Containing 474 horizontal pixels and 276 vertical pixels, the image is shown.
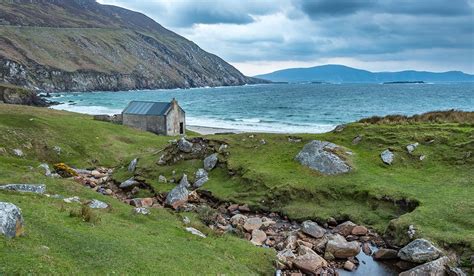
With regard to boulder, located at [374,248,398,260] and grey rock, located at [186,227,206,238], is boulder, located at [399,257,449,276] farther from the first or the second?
grey rock, located at [186,227,206,238]

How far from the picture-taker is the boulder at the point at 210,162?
136 ft

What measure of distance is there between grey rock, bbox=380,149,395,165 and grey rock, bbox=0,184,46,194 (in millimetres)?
28613

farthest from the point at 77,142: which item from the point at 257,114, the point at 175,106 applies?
the point at 257,114

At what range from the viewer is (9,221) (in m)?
15.9

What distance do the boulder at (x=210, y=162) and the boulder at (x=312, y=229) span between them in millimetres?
14001

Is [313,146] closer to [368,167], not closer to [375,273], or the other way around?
[368,167]

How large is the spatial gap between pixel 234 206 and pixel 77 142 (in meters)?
29.3

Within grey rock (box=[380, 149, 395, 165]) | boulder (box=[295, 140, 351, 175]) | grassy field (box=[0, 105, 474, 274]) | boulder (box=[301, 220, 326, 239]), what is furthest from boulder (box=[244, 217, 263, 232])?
grey rock (box=[380, 149, 395, 165])

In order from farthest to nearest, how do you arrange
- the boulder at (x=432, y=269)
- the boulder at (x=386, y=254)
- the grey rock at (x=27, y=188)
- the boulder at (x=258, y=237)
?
the boulder at (x=258, y=237) → the grey rock at (x=27, y=188) → the boulder at (x=386, y=254) → the boulder at (x=432, y=269)

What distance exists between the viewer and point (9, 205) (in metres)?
16.3

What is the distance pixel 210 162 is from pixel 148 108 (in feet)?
127

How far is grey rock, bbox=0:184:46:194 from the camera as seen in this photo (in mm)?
26747

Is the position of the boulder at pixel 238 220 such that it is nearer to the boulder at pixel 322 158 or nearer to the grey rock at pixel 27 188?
the boulder at pixel 322 158

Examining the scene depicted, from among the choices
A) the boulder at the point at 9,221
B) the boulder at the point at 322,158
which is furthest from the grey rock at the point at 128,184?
the boulder at the point at 9,221
